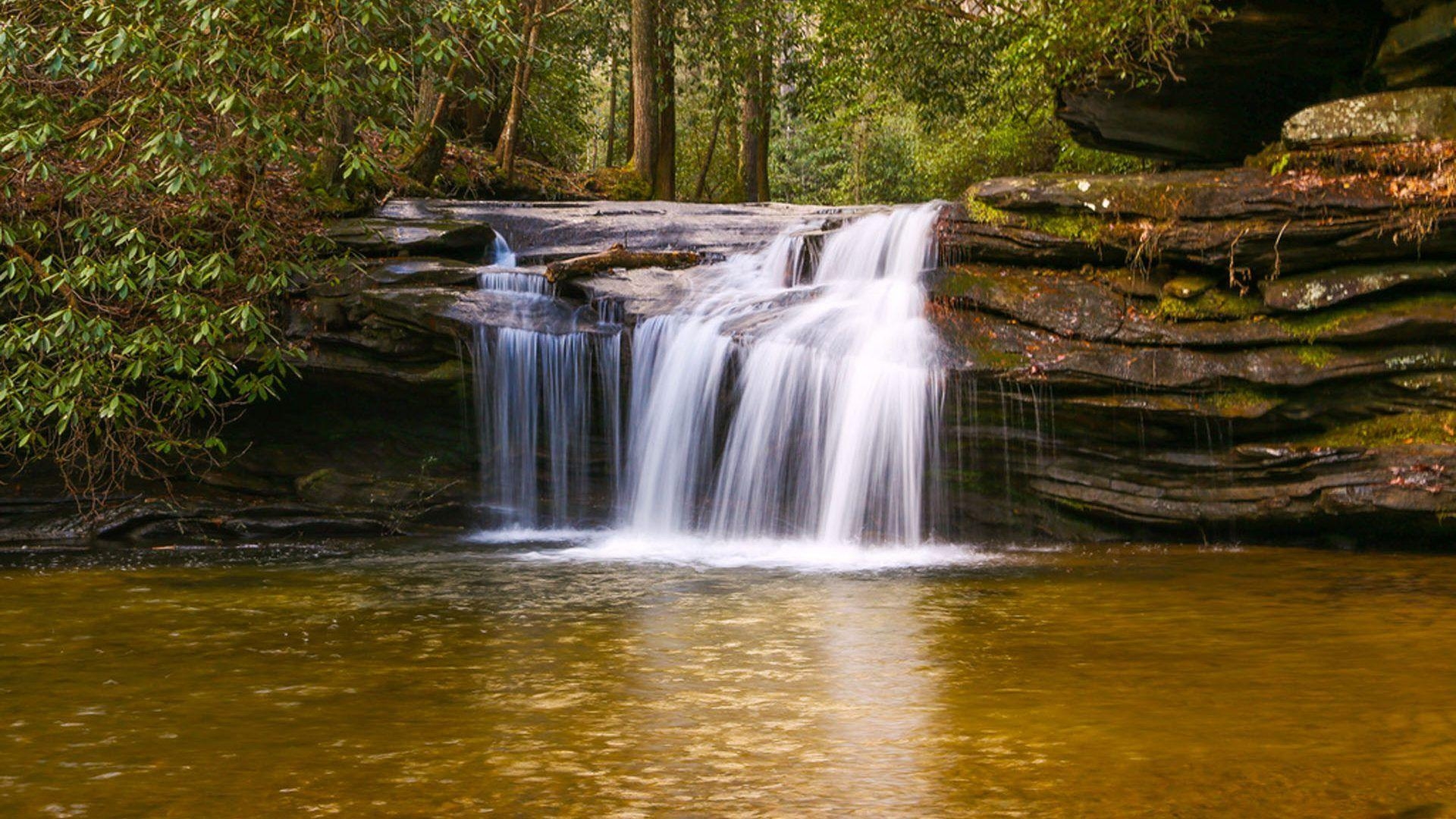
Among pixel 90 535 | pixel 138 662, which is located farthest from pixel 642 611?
pixel 90 535

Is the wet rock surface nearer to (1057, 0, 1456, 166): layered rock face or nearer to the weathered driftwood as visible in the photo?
the weathered driftwood

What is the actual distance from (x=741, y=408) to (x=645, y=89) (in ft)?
37.9

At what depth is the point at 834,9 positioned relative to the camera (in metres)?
20.2

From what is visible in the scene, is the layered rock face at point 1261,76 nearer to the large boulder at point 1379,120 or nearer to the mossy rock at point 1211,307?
the large boulder at point 1379,120

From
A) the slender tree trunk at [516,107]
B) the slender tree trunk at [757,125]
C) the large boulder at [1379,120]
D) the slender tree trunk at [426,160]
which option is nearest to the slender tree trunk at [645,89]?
the slender tree trunk at [516,107]

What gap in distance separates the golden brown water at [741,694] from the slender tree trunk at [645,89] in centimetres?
1378

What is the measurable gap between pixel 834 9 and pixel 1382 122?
444 inches

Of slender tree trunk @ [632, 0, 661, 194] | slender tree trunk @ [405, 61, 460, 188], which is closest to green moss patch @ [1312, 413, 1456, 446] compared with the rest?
slender tree trunk @ [405, 61, 460, 188]

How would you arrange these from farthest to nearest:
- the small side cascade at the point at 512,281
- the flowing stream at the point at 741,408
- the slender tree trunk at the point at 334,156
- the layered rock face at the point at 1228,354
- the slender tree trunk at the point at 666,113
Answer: the slender tree trunk at the point at 666,113 → the slender tree trunk at the point at 334,156 → the small side cascade at the point at 512,281 → the flowing stream at the point at 741,408 → the layered rock face at the point at 1228,354

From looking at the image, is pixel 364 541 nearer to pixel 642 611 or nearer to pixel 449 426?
pixel 449 426

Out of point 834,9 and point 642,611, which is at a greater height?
point 834,9

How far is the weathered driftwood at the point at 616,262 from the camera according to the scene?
12.5m

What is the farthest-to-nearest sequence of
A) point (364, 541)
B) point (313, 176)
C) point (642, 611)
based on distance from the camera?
point (313, 176) < point (364, 541) < point (642, 611)

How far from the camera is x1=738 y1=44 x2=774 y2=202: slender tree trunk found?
25.3m
